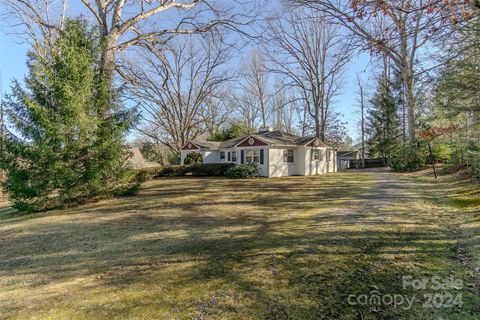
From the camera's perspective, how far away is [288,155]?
22.3m

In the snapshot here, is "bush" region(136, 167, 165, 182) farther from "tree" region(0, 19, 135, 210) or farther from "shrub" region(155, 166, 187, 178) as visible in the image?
"tree" region(0, 19, 135, 210)

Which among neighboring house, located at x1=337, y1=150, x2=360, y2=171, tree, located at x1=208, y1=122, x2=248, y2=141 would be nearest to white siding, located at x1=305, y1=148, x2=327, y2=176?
tree, located at x1=208, y1=122, x2=248, y2=141

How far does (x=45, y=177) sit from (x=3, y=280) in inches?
258

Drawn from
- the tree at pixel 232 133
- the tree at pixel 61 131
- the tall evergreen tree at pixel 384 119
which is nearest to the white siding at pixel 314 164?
the tall evergreen tree at pixel 384 119

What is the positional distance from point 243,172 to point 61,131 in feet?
39.0

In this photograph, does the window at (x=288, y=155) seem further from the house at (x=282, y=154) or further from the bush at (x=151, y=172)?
the bush at (x=151, y=172)

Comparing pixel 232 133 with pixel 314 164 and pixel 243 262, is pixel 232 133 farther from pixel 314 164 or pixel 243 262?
pixel 243 262

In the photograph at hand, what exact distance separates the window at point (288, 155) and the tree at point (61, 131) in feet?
44.6

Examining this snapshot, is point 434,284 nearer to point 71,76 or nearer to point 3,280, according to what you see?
point 3,280

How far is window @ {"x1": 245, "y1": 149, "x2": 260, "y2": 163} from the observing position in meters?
21.3

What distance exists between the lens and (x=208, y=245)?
17.5ft

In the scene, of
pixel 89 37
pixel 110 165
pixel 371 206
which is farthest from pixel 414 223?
pixel 89 37

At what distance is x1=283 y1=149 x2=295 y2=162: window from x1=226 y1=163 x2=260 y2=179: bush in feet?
9.59

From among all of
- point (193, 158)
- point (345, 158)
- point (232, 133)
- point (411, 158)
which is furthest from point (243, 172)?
point (345, 158)
